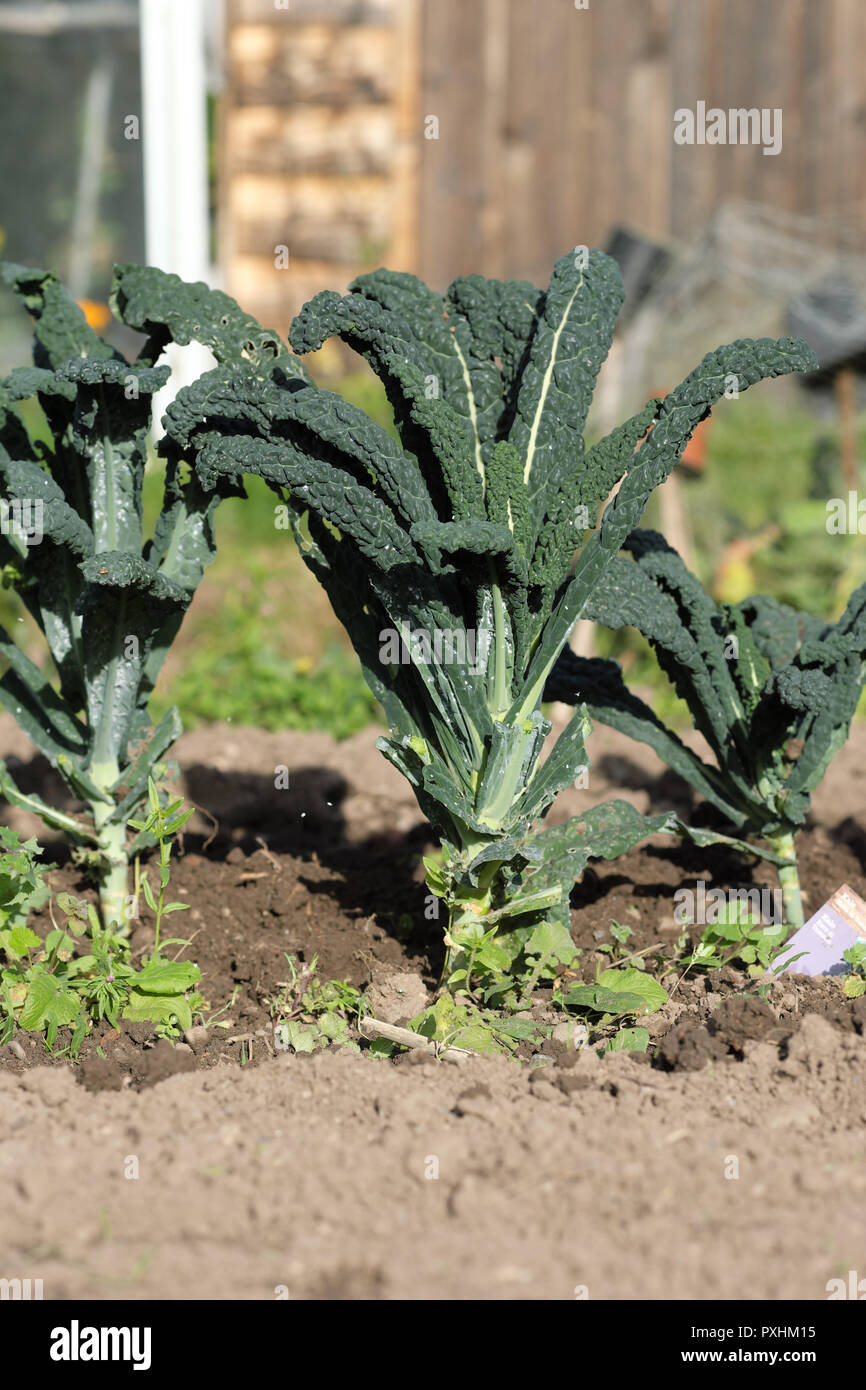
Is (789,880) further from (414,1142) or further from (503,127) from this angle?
(503,127)

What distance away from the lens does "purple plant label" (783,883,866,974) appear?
7.89ft

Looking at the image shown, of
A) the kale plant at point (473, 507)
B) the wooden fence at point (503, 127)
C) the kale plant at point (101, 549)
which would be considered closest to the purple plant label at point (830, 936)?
the kale plant at point (473, 507)

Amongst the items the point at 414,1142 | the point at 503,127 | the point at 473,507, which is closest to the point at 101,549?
the point at 473,507

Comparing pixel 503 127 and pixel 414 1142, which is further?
pixel 503 127

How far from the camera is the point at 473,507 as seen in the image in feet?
7.06

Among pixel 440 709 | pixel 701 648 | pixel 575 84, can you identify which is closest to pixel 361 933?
pixel 440 709

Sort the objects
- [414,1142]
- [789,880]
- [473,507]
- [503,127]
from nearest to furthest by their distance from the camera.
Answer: [414,1142] < [473,507] < [789,880] < [503,127]

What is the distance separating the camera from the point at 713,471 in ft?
20.6

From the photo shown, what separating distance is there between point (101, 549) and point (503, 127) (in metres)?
4.72

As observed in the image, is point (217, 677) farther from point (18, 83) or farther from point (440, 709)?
point (18, 83)

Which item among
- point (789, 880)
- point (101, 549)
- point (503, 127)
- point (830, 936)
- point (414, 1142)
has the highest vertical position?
point (503, 127)

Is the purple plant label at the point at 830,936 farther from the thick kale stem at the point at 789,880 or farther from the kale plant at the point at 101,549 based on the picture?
the kale plant at the point at 101,549

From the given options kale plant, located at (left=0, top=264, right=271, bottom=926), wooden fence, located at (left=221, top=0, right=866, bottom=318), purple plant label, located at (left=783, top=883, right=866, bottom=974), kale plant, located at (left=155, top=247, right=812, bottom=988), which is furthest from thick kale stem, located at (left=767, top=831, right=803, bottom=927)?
wooden fence, located at (left=221, top=0, right=866, bottom=318)

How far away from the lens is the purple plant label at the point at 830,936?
241 cm
